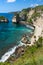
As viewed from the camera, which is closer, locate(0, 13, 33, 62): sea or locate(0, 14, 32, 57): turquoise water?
locate(0, 13, 33, 62): sea

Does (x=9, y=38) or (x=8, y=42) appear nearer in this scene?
(x=8, y=42)

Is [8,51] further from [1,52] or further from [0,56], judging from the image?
[0,56]

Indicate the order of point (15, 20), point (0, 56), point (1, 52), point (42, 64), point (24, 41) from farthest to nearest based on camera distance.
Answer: point (15, 20) < point (24, 41) < point (1, 52) < point (0, 56) < point (42, 64)

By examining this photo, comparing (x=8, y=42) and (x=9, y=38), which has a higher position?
(x=8, y=42)

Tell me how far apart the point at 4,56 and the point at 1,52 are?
2.54 metres

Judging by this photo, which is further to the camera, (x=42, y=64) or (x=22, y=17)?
(x=22, y=17)

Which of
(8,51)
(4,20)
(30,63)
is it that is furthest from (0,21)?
(30,63)

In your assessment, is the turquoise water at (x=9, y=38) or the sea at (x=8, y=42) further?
the turquoise water at (x=9, y=38)

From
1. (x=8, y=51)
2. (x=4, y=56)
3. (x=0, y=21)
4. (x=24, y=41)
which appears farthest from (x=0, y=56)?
(x=0, y=21)

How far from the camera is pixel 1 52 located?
38.2 metres

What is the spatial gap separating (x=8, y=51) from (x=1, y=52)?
7.25ft

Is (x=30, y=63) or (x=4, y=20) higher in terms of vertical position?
(x=30, y=63)

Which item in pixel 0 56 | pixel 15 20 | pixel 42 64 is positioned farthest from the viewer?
pixel 15 20

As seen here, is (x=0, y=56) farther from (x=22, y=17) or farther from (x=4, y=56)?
(x=22, y=17)
